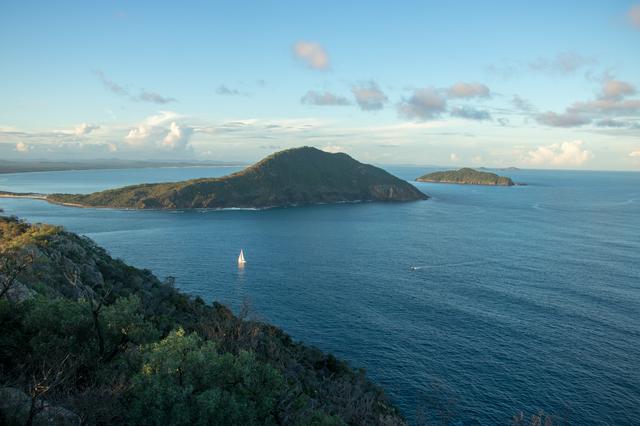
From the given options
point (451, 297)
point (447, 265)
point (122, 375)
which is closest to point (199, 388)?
point (122, 375)

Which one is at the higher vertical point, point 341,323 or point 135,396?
point 135,396

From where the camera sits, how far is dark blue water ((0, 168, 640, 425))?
1965 inches

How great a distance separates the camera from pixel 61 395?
2072 centimetres

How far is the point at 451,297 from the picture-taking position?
78625 millimetres

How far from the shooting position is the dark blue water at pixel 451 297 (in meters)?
49.9

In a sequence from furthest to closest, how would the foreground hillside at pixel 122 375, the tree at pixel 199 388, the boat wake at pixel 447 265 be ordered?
the boat wake at pixel 447 265
the tree at pixel 199 388
the foreground hillside at pixel 122 375

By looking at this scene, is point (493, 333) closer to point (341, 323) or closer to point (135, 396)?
point (341, 323)

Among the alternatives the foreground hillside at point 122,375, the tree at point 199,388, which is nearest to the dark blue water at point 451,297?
the foreground hillside at point 122,375

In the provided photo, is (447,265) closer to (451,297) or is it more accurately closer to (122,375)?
(451,297)

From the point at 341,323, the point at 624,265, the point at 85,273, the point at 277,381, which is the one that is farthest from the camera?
the point at 624,265

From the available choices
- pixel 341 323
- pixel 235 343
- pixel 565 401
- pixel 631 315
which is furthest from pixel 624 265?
pixel 235 343

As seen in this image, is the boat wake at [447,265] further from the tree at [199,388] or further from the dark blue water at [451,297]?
the tree at [199,388]

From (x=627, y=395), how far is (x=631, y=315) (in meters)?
26.1

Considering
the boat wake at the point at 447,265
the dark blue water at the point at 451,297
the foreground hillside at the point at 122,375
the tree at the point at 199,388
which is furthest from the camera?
the boat wake at the point at 447,265
